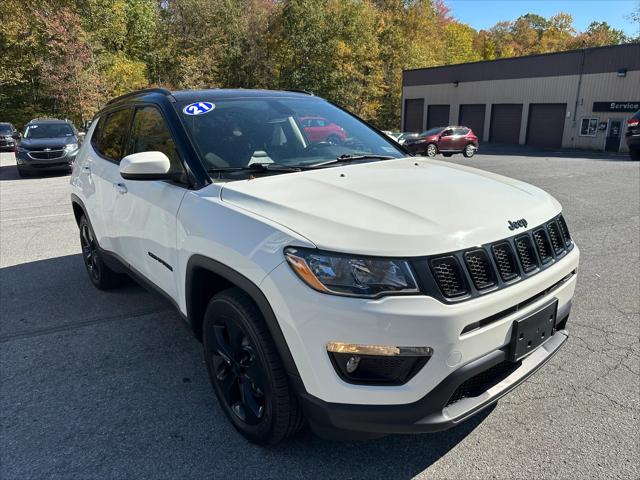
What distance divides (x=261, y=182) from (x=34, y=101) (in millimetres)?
42273

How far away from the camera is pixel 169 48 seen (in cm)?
4081

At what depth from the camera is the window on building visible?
94.2 ft

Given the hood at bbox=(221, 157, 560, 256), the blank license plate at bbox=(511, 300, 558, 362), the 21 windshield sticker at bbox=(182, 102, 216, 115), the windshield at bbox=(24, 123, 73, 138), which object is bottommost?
the windshield at bbox=(24, 123, 73, 138)

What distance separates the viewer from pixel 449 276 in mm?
1982

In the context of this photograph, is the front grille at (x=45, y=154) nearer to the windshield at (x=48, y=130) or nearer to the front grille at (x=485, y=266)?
the windshield at (x=48, y=130)

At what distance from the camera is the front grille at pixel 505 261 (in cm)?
213

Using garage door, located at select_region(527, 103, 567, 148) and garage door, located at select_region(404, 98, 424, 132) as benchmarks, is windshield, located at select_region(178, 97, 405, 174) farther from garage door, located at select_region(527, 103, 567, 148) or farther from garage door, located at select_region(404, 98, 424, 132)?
garage door, located at select_region(404, 98, 424, 132)

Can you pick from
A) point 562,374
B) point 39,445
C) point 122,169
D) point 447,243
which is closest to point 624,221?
point 562,374

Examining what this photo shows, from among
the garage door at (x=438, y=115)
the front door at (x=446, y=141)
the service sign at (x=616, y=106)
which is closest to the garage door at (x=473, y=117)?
the garage door at (x=438, y=115)

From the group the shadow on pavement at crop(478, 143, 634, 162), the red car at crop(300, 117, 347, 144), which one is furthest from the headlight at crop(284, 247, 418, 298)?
the shadow on pavement at crop(478, 143, 634, 162)

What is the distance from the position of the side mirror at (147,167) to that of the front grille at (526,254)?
1905mm

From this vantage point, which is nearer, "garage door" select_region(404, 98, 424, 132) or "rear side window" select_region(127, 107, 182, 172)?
"rear side window" select_region(127, 107, 182, 172)

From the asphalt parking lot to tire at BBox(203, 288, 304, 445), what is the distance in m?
0.16

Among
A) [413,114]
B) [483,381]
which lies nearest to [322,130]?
[483,381]
